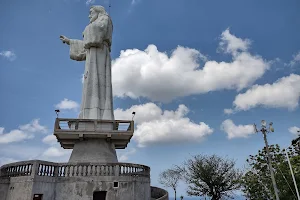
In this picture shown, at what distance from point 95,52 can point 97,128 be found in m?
7.16

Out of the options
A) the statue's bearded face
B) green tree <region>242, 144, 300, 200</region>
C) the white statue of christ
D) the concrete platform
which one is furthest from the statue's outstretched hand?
green tree <region>242, 144, 300, 200</region>

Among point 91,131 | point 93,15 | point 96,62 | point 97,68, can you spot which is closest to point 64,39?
point 93,15

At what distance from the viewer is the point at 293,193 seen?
19.9 m

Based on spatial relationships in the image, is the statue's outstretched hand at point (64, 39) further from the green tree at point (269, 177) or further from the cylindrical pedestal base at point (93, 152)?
the green tree at point (269, 177)

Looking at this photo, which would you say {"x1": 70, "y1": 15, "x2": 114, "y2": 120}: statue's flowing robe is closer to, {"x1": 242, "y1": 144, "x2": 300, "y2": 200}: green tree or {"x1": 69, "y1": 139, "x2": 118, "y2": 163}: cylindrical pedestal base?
{"x1": 69, "y1": 139, "x2": 118, "y2": 163}: cylindrical pedestal base

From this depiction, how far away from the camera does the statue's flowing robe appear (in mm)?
20438

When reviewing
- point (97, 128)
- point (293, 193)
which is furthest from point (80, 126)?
point (293, 193)

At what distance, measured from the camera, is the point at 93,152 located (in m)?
18.1

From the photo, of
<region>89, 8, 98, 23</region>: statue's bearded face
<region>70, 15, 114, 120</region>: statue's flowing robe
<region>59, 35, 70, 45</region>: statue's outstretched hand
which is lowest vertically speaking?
<region>70, 15, 114, 120</region>: statue's flowing robe

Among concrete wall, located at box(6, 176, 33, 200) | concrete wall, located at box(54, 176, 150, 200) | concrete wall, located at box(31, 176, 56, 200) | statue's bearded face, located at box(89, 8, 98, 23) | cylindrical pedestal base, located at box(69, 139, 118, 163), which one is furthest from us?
statue's bearded face, located at box(89, 8, 98, 23)

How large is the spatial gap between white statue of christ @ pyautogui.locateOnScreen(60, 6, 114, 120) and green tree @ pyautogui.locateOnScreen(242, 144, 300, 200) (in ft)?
49.1

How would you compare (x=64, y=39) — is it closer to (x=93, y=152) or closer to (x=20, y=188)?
(x=93, y=152)

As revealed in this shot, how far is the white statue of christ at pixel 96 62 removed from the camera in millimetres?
20469

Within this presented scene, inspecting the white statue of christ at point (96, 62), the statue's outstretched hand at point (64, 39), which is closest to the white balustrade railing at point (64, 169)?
the white statue of christ at point (96, 62)
